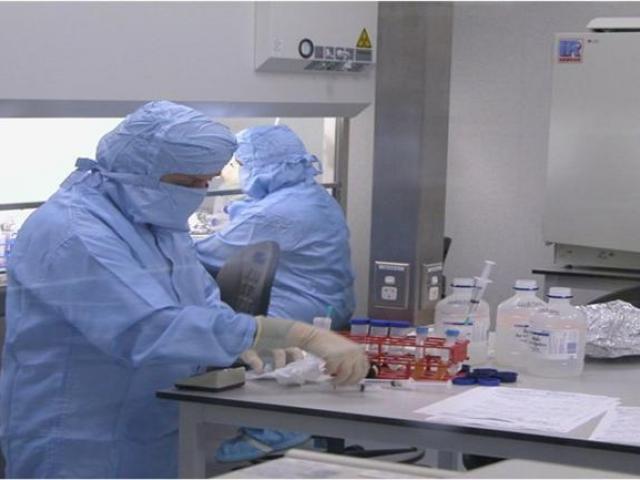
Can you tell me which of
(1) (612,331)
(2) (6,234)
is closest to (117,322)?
(2) (6,234)

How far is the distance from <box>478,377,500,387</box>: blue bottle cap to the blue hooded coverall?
0.47 meters

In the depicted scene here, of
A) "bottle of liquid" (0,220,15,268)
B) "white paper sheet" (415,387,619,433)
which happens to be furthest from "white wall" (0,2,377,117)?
"white paper sheet" (415,387,619,433)

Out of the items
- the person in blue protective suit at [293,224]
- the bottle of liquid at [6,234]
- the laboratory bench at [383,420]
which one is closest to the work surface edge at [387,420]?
the laboratory bench at [383,420]

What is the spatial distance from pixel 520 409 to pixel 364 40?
1455 mm

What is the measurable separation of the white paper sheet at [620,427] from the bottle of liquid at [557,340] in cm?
27

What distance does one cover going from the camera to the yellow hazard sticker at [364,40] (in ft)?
10.5

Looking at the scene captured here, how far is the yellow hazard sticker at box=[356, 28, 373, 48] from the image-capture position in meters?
3.20

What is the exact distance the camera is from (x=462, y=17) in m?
4.38

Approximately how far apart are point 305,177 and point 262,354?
1.29 m

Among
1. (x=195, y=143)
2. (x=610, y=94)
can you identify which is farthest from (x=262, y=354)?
(x=610, y=94)

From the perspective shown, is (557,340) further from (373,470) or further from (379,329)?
(373,470)

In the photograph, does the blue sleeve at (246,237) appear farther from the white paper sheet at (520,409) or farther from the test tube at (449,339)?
the white paper sheet at (520,409)

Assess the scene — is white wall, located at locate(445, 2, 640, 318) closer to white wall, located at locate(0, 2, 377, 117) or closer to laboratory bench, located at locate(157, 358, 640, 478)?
white wall, located at locate(0, 2, 377, 117)

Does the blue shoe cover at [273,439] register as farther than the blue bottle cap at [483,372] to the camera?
Yes
